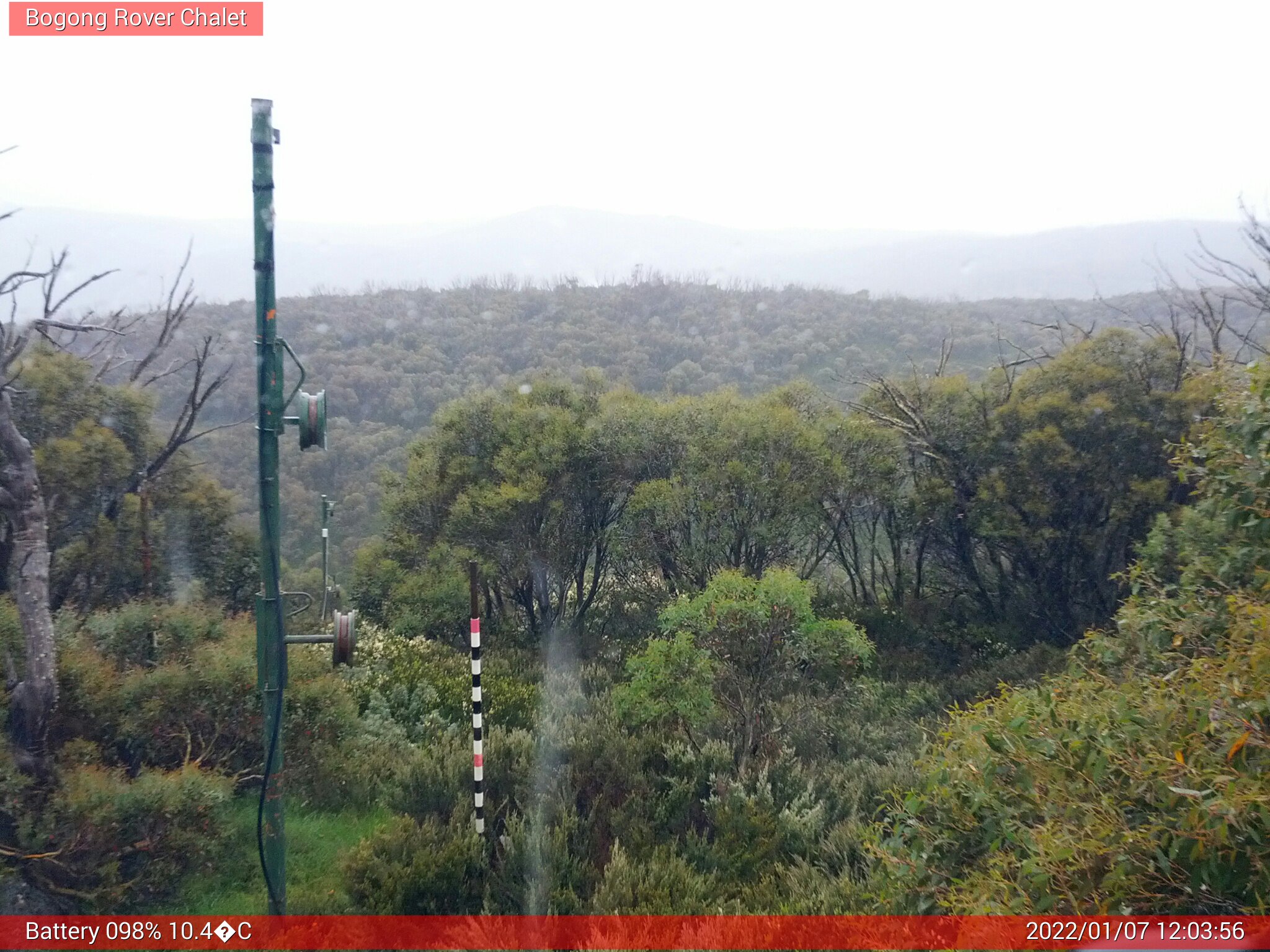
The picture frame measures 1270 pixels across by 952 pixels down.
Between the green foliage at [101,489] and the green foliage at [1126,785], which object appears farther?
the green foliage at [101,489]

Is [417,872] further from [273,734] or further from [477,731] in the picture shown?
[273,734]

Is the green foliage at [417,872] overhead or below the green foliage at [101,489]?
below

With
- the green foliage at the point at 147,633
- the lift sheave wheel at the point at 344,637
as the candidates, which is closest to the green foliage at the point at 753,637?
the lift sheave wheel at the point at 344,637

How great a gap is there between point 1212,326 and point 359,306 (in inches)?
867

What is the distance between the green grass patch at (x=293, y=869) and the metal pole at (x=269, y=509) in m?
0.38

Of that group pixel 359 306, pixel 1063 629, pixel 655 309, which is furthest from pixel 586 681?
pixel 655 309

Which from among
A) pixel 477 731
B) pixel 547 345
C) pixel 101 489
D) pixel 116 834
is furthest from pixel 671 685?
pixel 547 345

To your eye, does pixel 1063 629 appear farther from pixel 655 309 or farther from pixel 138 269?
pixel 655 309

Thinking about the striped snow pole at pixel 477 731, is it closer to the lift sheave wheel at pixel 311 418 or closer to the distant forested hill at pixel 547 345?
→ the lift sheave wheel at pixel 311 418

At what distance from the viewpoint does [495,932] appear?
13.9 feet

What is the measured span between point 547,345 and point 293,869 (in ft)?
65.1

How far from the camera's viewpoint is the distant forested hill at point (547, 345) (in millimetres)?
13250

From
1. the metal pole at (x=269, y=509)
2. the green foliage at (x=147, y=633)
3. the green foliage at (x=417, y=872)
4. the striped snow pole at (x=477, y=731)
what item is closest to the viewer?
the metal pole at (x=269, y=509)

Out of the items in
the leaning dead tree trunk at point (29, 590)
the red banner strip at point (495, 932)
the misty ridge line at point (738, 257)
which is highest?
the misty ridge line at point (738, 257)
